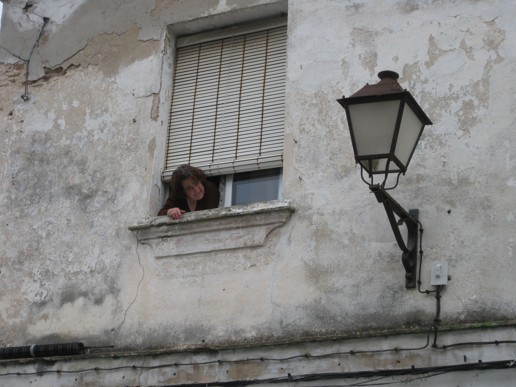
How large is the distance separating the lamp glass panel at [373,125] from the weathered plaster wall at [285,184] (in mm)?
1025

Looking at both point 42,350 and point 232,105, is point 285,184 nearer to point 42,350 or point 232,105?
point 232,105

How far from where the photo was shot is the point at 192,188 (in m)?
10.1

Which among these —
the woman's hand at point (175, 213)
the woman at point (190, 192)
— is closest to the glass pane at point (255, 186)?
the woman at point (190, 192)

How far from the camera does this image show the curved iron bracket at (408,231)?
855 centimetres

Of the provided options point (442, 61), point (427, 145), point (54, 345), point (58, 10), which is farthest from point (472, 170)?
point (58, 10)

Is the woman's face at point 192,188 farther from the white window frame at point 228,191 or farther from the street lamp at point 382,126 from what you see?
the street lamp at point 382,126

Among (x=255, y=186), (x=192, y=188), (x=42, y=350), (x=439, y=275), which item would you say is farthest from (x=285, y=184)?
(x=42, y=350)

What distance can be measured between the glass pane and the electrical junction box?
1796 millimetres

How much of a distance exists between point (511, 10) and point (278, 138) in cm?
218

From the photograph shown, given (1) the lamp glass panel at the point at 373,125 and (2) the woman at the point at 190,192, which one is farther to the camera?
(2) the woman at the point at 190,192

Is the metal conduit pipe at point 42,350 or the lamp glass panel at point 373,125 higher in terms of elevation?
the lamp glass panel at point 373,125

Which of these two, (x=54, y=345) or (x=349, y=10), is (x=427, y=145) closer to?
(x=349, y=10)

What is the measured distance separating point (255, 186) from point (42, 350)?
7.35ft

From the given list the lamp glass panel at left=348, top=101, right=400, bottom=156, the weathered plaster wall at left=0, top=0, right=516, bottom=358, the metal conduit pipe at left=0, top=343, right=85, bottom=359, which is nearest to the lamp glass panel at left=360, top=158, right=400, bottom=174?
the lamp glass panel at left=348, top=101, right=400, bottom=156
